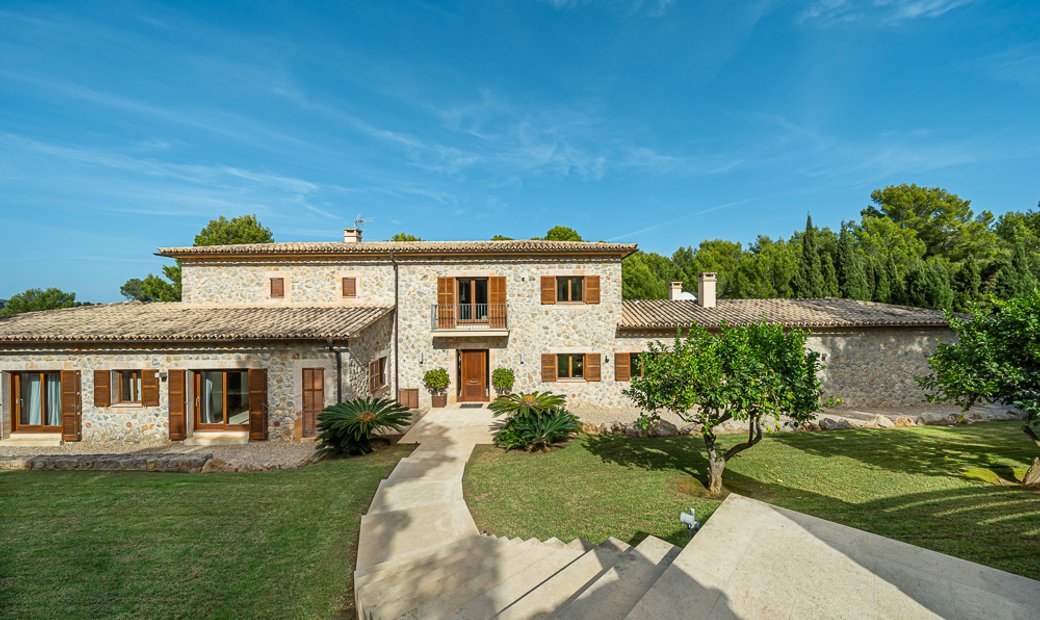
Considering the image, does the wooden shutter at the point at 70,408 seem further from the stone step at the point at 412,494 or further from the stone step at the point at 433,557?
the stone step at the point at 433,557

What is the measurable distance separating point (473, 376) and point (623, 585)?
41.8ft

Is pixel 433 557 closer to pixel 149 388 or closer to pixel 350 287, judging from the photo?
pixel 149 388

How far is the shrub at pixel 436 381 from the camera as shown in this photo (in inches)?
609

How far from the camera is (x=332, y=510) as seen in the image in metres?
6.59

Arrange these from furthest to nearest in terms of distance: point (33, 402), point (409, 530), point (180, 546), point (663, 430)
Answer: point (33, 402)
point (663, 430)
point (409, 530)
point (180, 546)

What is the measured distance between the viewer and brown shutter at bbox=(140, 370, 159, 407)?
39.6 ft

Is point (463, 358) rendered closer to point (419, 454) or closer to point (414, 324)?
point (414, 324)

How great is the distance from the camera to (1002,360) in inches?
276

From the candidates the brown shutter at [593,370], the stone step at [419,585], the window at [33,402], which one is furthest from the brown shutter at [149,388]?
the brown shutter at [593,370]

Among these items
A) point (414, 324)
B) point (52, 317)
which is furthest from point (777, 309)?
point (52, 317)

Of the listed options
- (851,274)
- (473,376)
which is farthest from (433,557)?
(851,274)

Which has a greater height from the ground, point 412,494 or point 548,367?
point 548,367

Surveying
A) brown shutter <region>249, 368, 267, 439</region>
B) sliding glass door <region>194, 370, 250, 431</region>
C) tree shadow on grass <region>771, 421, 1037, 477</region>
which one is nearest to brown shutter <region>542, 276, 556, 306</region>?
tree shadow on grass <region>771, 421, 1037, 477</region>

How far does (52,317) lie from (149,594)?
15857 mm
